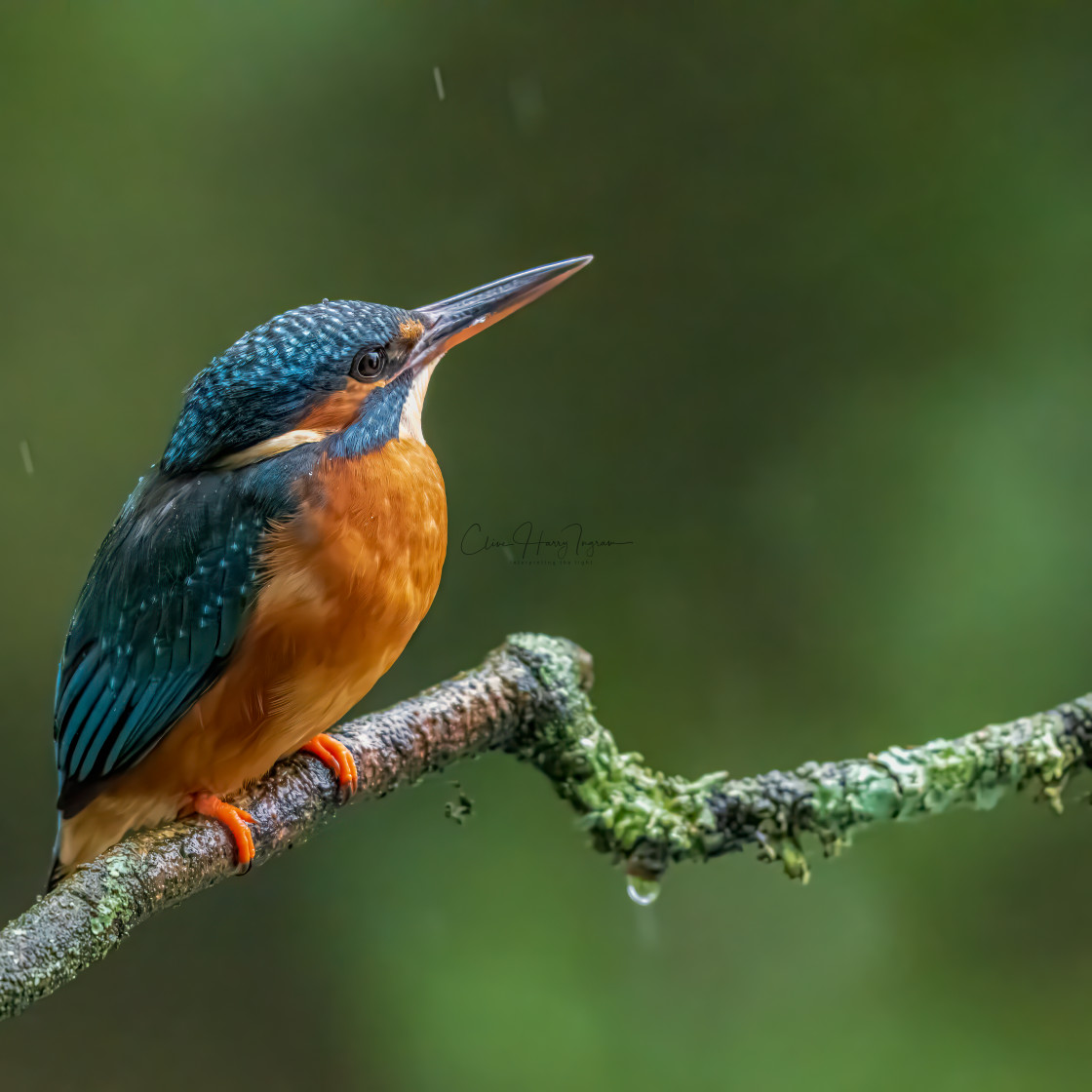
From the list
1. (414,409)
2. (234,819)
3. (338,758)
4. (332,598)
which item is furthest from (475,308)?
(234,819)

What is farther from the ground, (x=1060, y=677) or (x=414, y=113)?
(x=414, y=113)

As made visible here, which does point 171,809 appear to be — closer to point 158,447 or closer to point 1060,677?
point 158,447

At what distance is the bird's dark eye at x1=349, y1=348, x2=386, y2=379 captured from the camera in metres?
1.28

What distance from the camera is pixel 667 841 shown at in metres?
1.33

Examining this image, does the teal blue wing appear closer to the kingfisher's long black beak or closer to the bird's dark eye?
the bird's dark eye

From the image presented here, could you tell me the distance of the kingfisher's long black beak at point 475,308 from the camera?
140 centimetres

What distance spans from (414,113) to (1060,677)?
1949mm

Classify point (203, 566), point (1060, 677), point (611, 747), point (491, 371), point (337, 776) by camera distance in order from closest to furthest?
point (203, 566) < point (337, 776) < point (611, 747) < point (1060, 677) < point (491, 371)

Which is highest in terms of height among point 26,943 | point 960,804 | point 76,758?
point 26,943

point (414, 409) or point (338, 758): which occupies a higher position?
point (414, 409)

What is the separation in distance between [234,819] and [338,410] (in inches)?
17.6

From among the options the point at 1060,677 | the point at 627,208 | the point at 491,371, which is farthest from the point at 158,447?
the point at 1060,677

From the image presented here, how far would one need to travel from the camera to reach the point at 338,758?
129cm

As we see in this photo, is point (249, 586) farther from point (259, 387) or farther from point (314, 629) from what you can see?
point (259, 387)
